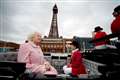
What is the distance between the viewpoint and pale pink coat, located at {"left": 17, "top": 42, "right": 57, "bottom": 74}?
4414 millimetres

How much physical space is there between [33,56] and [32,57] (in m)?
0.02

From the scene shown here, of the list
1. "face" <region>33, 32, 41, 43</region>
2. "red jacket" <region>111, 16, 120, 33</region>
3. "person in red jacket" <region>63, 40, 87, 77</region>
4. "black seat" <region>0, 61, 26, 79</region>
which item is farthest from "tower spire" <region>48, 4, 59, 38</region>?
"black seat" <region>0, 61, 26, 79</region>

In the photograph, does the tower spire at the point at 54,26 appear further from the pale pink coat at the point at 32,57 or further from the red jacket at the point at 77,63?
the pale pink coat at the point at 32,57

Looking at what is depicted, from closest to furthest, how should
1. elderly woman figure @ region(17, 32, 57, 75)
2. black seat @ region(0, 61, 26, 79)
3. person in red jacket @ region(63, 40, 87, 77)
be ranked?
black seat @ region(0, 61, 26, 79), elderly woman figure @ region(17, 32, 57, 75), person in red jacket @ region(63, 40, 87, 77)

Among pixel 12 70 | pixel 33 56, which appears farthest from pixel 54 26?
pixel 12 70

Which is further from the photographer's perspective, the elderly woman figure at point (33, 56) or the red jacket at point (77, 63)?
the red jacket at point (77, 63)

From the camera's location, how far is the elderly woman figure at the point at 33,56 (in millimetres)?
4414

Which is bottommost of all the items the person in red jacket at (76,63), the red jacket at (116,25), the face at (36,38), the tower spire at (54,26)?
the person in red jacket at (76,63)

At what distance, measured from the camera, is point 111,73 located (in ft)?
10.6

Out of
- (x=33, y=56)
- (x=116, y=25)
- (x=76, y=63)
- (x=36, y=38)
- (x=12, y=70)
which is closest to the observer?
(x=12, y=70)

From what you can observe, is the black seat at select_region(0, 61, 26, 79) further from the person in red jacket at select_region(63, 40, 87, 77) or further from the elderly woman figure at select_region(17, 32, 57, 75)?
the person in red jacket at select_region(63, 40, 87, 77)

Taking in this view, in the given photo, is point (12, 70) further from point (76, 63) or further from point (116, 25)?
point (76, 63)

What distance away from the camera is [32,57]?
4.56 metres

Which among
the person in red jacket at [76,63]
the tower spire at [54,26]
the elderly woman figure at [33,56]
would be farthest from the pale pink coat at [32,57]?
the tower spire at [54,26]
